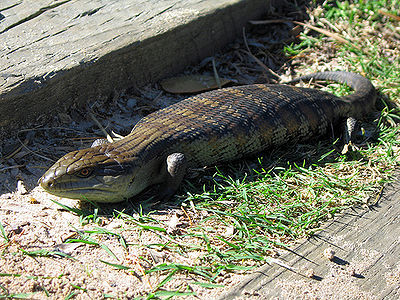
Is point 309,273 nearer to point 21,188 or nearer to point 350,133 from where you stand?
point 350,133

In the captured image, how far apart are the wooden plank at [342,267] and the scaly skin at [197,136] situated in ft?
3.85

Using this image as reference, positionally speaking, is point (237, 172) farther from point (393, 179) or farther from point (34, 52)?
point (34, 52)

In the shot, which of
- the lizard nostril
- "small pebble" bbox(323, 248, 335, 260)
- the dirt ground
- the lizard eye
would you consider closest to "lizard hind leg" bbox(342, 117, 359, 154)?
"small pebble" bbox(323, 248, 335, 260)

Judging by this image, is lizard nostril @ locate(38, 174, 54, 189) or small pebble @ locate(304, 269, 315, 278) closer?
small pebble @ locate(304, 269, 315, 278)

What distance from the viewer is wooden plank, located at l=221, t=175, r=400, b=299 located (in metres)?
2.88

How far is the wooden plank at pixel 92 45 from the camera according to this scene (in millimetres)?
4215

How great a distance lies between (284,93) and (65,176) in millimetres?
2281

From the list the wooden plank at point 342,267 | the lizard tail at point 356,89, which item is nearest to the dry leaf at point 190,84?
the lizard tail at point 356,89

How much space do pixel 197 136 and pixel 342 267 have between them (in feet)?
5.39

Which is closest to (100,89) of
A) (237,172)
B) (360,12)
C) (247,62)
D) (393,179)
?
(237,172)

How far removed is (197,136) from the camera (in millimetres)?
4098

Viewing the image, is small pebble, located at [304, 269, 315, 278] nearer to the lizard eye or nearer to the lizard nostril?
the lizard eye

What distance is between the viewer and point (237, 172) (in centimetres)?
417

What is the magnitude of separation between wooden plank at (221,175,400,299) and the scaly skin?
1173 mm
